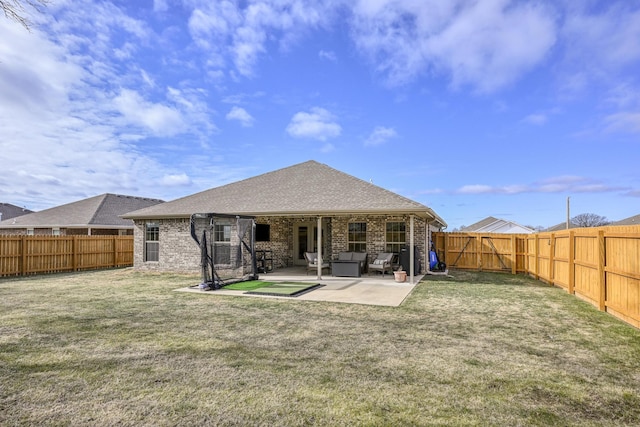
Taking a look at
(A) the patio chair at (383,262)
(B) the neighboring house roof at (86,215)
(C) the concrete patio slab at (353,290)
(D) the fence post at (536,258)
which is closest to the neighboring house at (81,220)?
(B) the neighboring house roof at (86,215)

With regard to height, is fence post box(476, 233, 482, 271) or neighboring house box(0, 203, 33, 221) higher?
neighboring house box(0, 203, 33, 221)

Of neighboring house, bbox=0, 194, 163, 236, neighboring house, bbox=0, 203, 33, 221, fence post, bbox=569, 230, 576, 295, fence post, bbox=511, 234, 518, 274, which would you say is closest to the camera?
fence post, bbox=569, 230, 576, 295

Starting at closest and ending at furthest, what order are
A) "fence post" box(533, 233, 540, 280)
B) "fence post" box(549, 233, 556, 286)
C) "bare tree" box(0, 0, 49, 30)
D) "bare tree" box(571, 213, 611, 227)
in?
"bare tree" box(0, 0, 49, 30)
"fence post" box(549, 233, 556, 286)
"fence post" box(533, 233, 540, 280)
"bare tree" box(571, 213, 611, 227)

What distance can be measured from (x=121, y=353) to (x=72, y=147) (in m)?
13.4

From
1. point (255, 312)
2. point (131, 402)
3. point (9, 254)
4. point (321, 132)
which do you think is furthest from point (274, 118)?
point (131, 402)

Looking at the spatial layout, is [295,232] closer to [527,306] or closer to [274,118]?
[274,118]

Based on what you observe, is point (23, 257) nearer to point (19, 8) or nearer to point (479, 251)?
point (19, 8)

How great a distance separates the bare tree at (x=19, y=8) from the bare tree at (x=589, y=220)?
57.6 metres

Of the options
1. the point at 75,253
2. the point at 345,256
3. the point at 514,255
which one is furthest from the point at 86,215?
the point at 514,255

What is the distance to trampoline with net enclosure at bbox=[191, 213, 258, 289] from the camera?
10.4 meters

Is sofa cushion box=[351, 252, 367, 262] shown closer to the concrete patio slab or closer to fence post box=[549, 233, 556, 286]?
the concrete patio slab

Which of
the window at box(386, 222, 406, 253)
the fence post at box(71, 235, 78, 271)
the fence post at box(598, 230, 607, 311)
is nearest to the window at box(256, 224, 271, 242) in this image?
the window at box(386, 222, 406, 253)

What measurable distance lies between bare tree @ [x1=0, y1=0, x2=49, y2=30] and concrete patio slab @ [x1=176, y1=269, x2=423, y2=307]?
684 centimetres

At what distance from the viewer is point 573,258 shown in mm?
9367
